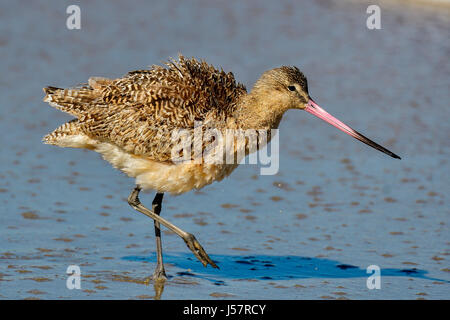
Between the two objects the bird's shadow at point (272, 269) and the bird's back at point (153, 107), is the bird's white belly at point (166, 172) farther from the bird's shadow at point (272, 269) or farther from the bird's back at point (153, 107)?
the bird's shadow at point (272, 269)

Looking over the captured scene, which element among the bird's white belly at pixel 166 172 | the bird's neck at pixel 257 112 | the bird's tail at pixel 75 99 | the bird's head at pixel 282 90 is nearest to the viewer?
the bird's white belly at pixel 166 172

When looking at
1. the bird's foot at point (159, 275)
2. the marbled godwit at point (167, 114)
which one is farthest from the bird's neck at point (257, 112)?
the bird's foot at point (159, 275)

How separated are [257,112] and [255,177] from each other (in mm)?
2105

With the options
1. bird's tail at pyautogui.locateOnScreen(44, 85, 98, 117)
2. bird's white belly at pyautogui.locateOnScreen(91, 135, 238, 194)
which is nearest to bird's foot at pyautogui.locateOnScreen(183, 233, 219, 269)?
bird's white belly at pyautogui.locateOnScreen(91, 135, 238, 194)

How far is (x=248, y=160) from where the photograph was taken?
27.7 ft

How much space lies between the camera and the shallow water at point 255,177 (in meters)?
6.13

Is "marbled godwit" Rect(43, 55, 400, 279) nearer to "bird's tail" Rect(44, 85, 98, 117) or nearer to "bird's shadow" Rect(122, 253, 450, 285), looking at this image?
"bird's tail" Rect(44, 85, 98, 117)

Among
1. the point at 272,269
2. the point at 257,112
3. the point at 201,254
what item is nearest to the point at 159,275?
A: the point at 201,254

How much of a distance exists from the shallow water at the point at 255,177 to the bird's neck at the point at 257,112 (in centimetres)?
108

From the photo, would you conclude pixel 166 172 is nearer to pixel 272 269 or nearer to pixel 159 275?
pixel 159 275

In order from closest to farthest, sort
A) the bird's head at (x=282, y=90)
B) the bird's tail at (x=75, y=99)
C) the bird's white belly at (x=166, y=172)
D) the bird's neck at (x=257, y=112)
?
the bird's white belly at (x=166, y=172)
the bird's neck at (x=257, y=112)
the bird's head at (x=282, y=90)
the bird's tail at (x=75, y=99)

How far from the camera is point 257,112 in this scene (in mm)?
6164
